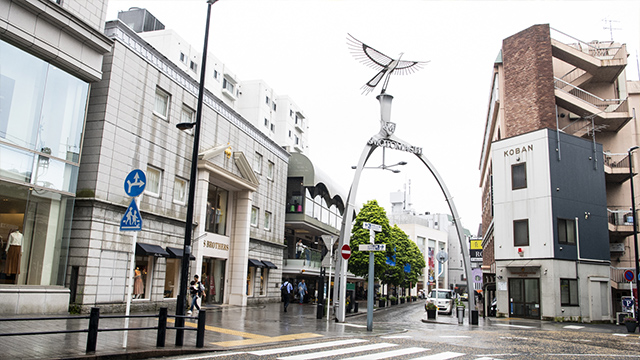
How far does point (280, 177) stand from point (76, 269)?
20.1 meters

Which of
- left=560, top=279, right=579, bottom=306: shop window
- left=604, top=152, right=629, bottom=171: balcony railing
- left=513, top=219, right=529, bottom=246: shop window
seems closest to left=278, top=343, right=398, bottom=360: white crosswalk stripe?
left=560, top=279, right=579, bottom=306: shop window

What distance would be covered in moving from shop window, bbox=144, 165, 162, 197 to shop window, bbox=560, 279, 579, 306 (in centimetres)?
2315

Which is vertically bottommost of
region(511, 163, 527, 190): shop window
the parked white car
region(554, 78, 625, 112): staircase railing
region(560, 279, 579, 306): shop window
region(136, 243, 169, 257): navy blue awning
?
the parked white car

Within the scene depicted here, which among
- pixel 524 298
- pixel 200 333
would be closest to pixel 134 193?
pixel 200 333

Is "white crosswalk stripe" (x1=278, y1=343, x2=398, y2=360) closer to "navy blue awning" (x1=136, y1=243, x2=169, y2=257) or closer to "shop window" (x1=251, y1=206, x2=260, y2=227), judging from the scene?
"navy blue awning" (x1=136, y1=243, x2=169, y2=257)

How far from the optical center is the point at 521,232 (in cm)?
2983

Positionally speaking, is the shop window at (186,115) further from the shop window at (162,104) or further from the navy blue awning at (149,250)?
the navy blue awning at (149,250)

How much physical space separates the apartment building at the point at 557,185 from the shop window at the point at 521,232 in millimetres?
62

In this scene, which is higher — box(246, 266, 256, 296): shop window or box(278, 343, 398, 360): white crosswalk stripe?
box(246, 266, 256, 296): shop window

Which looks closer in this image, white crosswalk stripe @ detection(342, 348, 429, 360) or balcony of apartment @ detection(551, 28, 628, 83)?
white crosswalk stripe @ detection(342, 348, 429, 360)

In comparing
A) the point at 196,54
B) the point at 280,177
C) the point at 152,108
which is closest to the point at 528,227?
the point at 280,177

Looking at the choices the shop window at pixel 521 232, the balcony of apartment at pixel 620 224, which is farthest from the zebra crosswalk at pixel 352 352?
the balcony of apartment at pixel 620 224

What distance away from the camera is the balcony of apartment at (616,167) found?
34.6m

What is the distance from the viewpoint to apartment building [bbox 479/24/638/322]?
93.1ft
